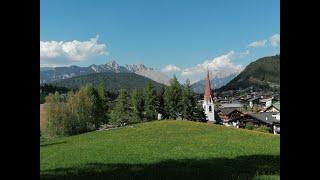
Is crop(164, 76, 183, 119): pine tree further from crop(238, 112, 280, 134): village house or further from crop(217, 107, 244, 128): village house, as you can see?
crop(217, 107, 244, 128): village house

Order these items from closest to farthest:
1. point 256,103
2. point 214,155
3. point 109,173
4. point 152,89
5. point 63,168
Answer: point 109,173 → point 63,168 → point 214,155 → point 152,89 → point 256,103

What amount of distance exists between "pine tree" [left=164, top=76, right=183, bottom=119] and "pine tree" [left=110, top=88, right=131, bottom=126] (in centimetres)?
748

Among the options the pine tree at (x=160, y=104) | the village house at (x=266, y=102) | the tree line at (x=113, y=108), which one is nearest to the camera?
the tree line at (x=113, y=108)

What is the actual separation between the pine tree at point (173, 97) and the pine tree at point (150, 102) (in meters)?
2.42

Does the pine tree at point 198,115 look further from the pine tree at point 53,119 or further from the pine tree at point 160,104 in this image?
the pine tree at point 53,119

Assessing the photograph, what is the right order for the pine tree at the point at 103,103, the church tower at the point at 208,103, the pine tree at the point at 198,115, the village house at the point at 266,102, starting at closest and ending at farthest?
the pine tree at the point at 103,103
the pine tree at the point at 198,115
the church tower at the point at 208,103
the village house at the point at 266,102

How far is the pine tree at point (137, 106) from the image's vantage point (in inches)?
3137

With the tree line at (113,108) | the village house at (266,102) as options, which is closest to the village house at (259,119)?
the tree line at (113,108)

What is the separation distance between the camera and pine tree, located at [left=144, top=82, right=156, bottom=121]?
79188 mm

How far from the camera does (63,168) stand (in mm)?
17688
